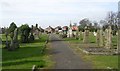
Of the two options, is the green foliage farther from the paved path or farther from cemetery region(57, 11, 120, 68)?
the paved path

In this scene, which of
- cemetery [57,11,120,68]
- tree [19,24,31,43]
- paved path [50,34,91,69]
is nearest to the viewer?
paved path [50,34,91,69]

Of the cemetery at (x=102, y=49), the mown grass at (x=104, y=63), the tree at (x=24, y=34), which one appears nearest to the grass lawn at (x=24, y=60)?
the mown grass at (x=104, y=63)

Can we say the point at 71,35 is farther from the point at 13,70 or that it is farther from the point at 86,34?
the point at 13,70

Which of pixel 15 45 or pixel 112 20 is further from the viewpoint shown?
pixel 112 20

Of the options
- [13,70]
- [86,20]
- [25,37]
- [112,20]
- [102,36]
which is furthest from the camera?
[86,20]

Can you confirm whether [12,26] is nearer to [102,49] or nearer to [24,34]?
[24,34]

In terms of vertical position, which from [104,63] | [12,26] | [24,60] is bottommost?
[104,63]

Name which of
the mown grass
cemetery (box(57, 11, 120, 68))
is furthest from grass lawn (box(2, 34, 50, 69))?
cemetery (box(57, 11, 120, 68))

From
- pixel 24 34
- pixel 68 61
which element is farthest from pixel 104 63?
pixel 24 34

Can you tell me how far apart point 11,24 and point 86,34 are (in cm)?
1295

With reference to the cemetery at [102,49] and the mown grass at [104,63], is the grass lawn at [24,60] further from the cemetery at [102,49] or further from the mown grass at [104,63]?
the cemetery at [102,49]

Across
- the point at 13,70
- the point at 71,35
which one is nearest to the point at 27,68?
the point at 13,70

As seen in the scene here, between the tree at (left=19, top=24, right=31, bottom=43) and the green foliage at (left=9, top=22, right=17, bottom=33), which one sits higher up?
the green foliage at (left=9, top=22, right=17, bottom=33)

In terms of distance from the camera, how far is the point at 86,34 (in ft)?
165
